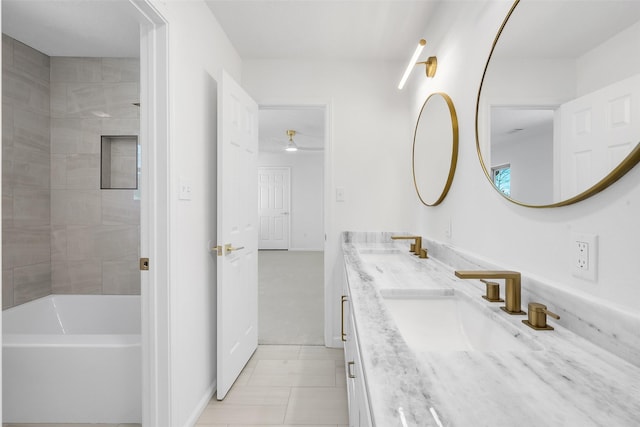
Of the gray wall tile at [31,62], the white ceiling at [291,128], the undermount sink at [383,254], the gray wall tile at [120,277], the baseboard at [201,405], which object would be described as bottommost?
the baseboard at [201,405]

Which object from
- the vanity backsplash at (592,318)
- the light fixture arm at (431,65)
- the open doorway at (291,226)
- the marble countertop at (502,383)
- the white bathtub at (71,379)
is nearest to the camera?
the marble countertop at (502,383)

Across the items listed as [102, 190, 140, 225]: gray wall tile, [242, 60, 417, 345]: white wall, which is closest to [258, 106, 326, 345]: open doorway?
[242, 60, 417, 345]: white wall

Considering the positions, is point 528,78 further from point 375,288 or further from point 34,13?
point 34,13

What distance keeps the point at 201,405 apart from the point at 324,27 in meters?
2.48

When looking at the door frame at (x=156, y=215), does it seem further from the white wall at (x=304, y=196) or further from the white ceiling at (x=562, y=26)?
the white wall at (x=304, y=196)

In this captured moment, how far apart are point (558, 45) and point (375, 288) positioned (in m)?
0.93

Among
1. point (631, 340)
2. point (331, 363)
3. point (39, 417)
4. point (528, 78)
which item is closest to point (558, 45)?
point (528, 78)

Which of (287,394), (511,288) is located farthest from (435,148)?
(287,394)

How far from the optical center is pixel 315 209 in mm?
7922

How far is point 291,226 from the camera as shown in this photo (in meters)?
7.97

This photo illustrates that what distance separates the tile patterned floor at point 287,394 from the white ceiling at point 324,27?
2.38m

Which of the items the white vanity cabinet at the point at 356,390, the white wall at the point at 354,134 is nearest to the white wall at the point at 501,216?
the white wall at the point at 354,134

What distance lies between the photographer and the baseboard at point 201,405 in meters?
1.68

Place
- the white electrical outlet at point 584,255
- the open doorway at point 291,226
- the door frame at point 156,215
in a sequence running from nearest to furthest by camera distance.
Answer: the white electrical outlet at point 584,255 → the door frame at point 156,215 → the open doorway at point 291,226
